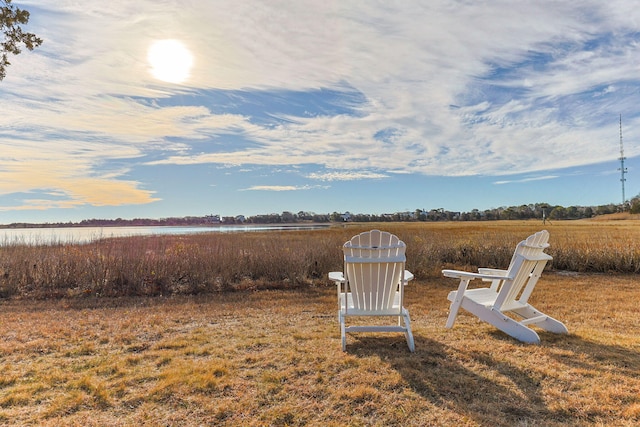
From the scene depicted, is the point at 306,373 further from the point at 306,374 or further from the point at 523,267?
the point at 523,267

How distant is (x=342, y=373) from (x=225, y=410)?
977mm

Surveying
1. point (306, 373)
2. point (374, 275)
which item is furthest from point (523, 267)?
point (306, 373)

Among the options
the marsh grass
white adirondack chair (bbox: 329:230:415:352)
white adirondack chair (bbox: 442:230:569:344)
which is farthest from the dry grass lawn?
the marsh grass

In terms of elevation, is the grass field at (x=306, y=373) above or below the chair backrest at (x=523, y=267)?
below

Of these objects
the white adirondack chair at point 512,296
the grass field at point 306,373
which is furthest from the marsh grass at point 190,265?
the white adirondack chair at point 512,296

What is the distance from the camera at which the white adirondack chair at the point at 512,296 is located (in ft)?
12.3

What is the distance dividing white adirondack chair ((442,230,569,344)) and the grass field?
17cm

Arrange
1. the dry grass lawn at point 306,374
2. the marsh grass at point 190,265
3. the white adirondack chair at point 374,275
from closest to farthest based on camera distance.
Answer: the dry grass lawn at point 306,374 < the white adirondack chair at point 374,275 < the marsh grass at point 190,265

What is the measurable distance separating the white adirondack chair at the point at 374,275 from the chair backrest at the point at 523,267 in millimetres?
1017

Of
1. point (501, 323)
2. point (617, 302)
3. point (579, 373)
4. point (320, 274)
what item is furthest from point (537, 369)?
point (320, 274)

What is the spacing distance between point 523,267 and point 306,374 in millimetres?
2567

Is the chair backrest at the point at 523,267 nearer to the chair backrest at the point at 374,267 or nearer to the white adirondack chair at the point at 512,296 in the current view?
the white adirondack chair at the point at 512,296

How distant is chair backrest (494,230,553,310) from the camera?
3752 millimetres

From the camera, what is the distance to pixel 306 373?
299 centimetres
